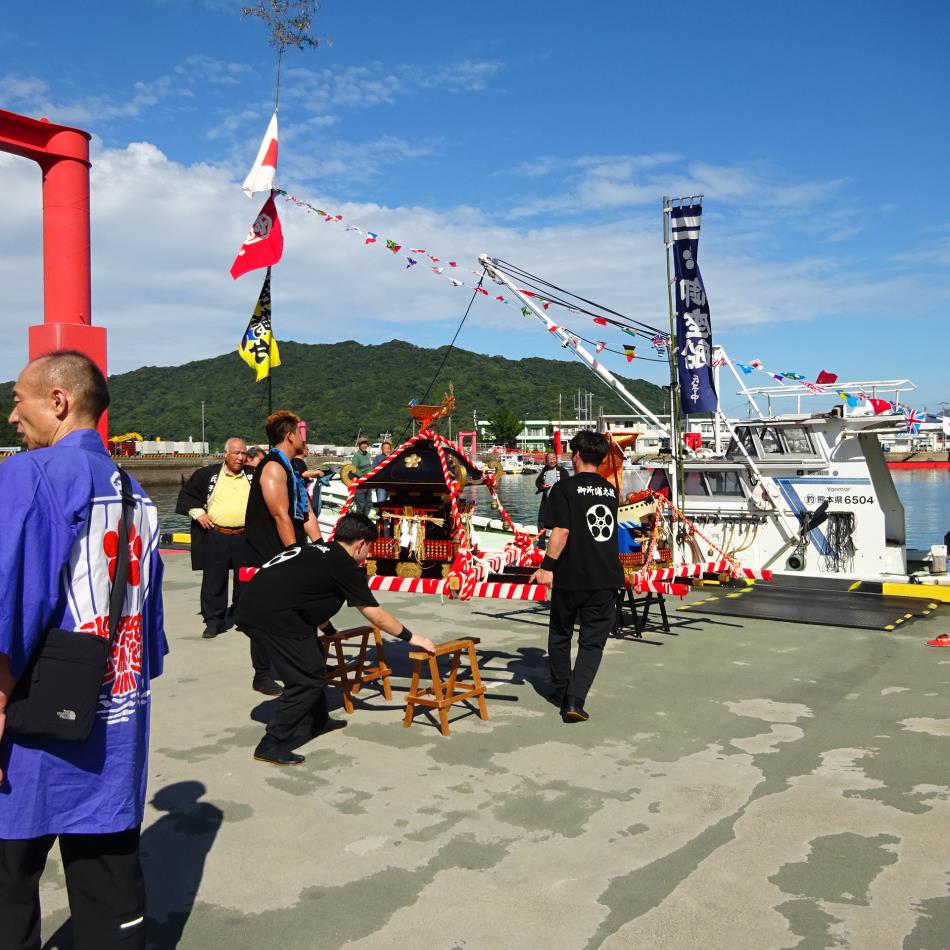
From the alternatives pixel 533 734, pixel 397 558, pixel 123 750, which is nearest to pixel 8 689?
pixel 123 750

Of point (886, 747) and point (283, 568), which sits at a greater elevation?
point (283, 568)

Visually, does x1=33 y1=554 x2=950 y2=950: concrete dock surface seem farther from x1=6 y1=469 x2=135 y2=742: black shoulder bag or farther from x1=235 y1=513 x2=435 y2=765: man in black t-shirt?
x1=6 y1=469 x2=135 y2=742: black shoulder bag

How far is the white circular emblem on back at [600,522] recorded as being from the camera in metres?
6.07

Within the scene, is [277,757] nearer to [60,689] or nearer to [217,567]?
[60,689]

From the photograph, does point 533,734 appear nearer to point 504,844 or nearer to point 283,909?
point 504,844

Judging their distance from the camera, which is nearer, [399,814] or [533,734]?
[399,814]

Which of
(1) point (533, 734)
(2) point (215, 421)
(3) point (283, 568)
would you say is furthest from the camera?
(2) point (215, 421)

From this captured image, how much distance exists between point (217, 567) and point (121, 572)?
250 inches

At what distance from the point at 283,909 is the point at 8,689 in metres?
1.73

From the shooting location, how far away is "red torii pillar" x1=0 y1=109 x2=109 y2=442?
18.0 ft

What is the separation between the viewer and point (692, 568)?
28.9 feet

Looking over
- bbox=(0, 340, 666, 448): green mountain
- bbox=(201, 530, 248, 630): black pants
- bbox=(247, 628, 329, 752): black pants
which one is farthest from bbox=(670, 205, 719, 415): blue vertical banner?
bbox=(0, 340, 666, 448): green mountain

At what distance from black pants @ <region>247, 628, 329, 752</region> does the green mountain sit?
102629mm

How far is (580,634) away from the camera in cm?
588
